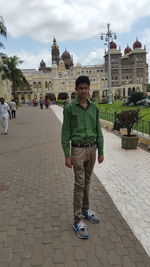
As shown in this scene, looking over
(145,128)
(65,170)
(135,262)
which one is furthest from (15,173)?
(145,128)

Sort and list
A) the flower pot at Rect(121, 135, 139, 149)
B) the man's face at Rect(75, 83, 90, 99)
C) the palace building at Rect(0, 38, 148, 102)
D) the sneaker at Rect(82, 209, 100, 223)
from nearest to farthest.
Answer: the man's face at Rect(75, 83, 90, 99)
the sneaker at Rect(82, 209, 100, 223)
the flower pot at Rect(121, 135, 139, 149)
the palace building at Rect(0, 38, 148, 102)

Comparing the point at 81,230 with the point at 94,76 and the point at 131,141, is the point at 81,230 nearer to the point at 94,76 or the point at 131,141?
the point at 131,141

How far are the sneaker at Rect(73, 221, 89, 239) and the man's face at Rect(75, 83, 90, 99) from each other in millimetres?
1728

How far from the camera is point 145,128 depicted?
9523 mm

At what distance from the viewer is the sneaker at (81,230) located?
321 centimetres

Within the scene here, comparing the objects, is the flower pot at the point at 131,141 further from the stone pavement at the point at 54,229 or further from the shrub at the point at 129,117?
the stone pavement at the point at 54,229

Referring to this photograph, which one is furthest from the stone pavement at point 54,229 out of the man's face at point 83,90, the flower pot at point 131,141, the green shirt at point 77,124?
the flower pot at point 131,141

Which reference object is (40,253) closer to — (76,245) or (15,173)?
(76,245)

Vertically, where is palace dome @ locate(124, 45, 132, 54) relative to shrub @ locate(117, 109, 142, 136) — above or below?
above

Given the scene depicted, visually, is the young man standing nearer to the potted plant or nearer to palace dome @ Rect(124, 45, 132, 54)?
the potted plant

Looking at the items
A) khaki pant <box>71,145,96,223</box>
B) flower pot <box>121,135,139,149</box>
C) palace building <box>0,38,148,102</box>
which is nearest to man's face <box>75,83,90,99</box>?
khaki pant <box>71,145,96,223</box>

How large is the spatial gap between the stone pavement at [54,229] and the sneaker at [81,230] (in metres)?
0.07

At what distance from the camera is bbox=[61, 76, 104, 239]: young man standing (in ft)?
10.4

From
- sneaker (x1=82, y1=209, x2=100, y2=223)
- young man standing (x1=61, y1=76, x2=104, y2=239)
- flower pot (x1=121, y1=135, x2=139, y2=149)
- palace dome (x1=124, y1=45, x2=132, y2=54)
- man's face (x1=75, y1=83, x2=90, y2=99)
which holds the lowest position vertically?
sneaker (x1=82, y1=209, x2=100, y2=223)
